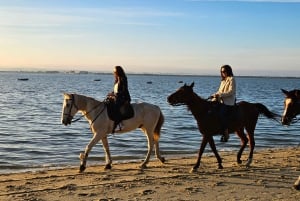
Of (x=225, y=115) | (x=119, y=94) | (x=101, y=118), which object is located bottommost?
(x=101, y=118)

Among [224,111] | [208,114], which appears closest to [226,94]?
[224,111]

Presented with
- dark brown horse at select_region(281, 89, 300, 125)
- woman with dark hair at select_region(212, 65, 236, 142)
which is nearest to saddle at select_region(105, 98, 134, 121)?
woman with dark hair at select_region(212, 65, 236, 142)

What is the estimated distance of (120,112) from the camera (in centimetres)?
1209

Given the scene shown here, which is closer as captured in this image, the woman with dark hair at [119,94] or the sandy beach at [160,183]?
the sandy beach at [160,183]

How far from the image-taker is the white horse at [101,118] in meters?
11.5

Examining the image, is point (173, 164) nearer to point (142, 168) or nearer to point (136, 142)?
point (142, 168)

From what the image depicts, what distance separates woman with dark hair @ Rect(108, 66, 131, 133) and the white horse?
0.20m

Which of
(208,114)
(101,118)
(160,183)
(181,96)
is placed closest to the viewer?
(160,183)

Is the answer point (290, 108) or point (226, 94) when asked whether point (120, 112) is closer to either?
point (226, 94)

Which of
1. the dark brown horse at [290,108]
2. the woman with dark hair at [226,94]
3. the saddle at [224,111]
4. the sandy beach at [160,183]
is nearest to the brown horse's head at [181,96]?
the saddle at [224,111]

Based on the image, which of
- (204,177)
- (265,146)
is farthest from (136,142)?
(204,177)

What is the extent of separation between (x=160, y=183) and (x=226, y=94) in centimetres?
312

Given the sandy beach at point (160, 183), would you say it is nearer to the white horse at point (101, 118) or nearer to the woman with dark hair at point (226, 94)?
the white horse at point (101, 118)

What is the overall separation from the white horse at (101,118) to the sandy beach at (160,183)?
0.75m
